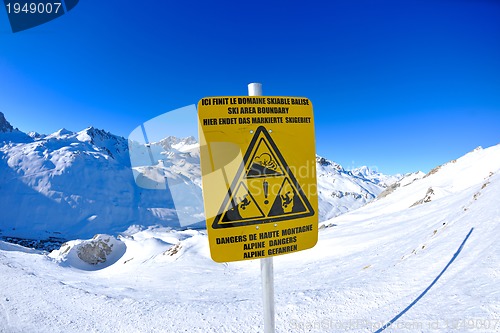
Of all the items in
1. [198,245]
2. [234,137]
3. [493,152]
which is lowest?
→ [198,245]

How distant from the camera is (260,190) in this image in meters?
2.48

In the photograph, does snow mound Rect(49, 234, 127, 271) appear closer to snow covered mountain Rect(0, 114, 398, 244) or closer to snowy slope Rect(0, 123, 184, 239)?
snow covered mountain Rect(0, 114, 398, 244)

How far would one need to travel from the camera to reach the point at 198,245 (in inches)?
886

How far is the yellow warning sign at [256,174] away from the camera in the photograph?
237cm

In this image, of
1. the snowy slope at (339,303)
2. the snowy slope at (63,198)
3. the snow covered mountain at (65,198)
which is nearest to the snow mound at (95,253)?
the snowy slope at (339,303)

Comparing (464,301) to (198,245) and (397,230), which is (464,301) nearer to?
(397,230)

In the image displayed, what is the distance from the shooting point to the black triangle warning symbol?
2414mm

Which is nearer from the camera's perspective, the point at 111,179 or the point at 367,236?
the point at 367,236

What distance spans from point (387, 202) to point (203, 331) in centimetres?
3371

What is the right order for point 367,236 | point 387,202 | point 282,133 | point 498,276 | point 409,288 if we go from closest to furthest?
point 282,133 < point 498,276 < point 409,288 < point 367,236 < point 387,202

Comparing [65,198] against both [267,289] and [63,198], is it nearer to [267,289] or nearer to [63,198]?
[63,198]

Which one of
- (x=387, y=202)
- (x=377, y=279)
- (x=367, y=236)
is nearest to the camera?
(x=377, y=279)

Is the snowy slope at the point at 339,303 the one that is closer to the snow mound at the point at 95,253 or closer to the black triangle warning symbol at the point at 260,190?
the black triangle warning symbol at the point at 260,190

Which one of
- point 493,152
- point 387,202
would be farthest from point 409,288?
point 493,152
